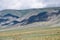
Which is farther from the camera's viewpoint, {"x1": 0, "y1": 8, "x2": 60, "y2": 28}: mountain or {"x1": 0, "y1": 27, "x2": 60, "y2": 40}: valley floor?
{"x1": 0, "y1": 8, "x2": 60, "y2": 28}: mountain

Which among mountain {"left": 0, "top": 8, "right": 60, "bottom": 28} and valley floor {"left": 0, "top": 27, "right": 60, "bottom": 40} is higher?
mountain {"left": 0, "top": 8, "right": 60, "bottom": 28}

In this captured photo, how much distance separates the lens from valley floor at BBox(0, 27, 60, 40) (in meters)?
8.36

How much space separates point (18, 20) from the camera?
9391 mm

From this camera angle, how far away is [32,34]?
8617mm

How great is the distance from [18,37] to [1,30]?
3.78 ft

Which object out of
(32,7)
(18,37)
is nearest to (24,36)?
(18,37)

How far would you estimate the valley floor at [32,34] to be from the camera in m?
8.36

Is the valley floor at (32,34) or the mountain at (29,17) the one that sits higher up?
the mountain at (29,17)

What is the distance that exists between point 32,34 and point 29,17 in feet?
4.66

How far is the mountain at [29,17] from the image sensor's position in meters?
9.20

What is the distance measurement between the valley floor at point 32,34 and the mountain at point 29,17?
1.16 feet

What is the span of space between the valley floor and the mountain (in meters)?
0.35

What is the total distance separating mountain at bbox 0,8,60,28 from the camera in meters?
9.20

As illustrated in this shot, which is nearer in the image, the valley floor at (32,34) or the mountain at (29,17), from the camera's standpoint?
the valley floor at (32,34)
